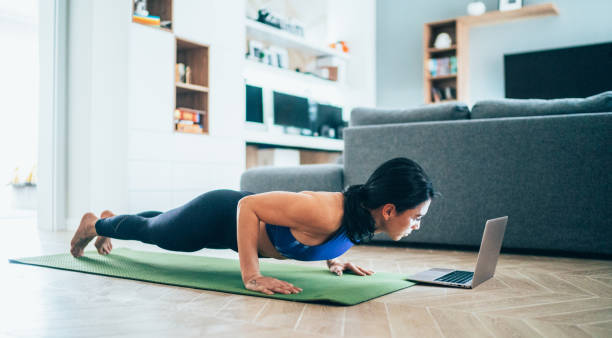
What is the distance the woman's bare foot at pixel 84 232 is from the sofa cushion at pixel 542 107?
84.5 inches

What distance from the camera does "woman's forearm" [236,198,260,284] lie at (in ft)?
5.35

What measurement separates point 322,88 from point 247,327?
6256mm

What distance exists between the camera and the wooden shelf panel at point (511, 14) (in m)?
6.22

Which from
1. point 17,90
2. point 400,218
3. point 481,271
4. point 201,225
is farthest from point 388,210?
point 17,90

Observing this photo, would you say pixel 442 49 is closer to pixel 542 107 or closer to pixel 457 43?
pixel 457 43

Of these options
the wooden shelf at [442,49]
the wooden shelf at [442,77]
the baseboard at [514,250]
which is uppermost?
the wooden shelf at [442,49]

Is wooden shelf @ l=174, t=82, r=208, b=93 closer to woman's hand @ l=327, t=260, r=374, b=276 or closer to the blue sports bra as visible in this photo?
woman's hand @ l=327, t=260, r=374, b=276

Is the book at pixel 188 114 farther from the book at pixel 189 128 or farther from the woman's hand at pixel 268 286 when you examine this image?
the woman's hand at pixel 268 286

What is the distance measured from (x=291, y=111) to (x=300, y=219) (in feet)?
16.1

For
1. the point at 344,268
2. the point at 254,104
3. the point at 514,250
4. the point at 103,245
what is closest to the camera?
the point at 344,268

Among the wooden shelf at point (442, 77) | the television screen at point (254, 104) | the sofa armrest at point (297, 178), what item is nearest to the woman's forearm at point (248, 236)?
the sofa armrest at point (297, 178)

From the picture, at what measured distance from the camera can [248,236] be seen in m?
1.63

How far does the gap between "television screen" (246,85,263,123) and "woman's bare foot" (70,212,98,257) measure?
3453 mm

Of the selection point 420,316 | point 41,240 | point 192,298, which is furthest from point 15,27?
point 420,316
